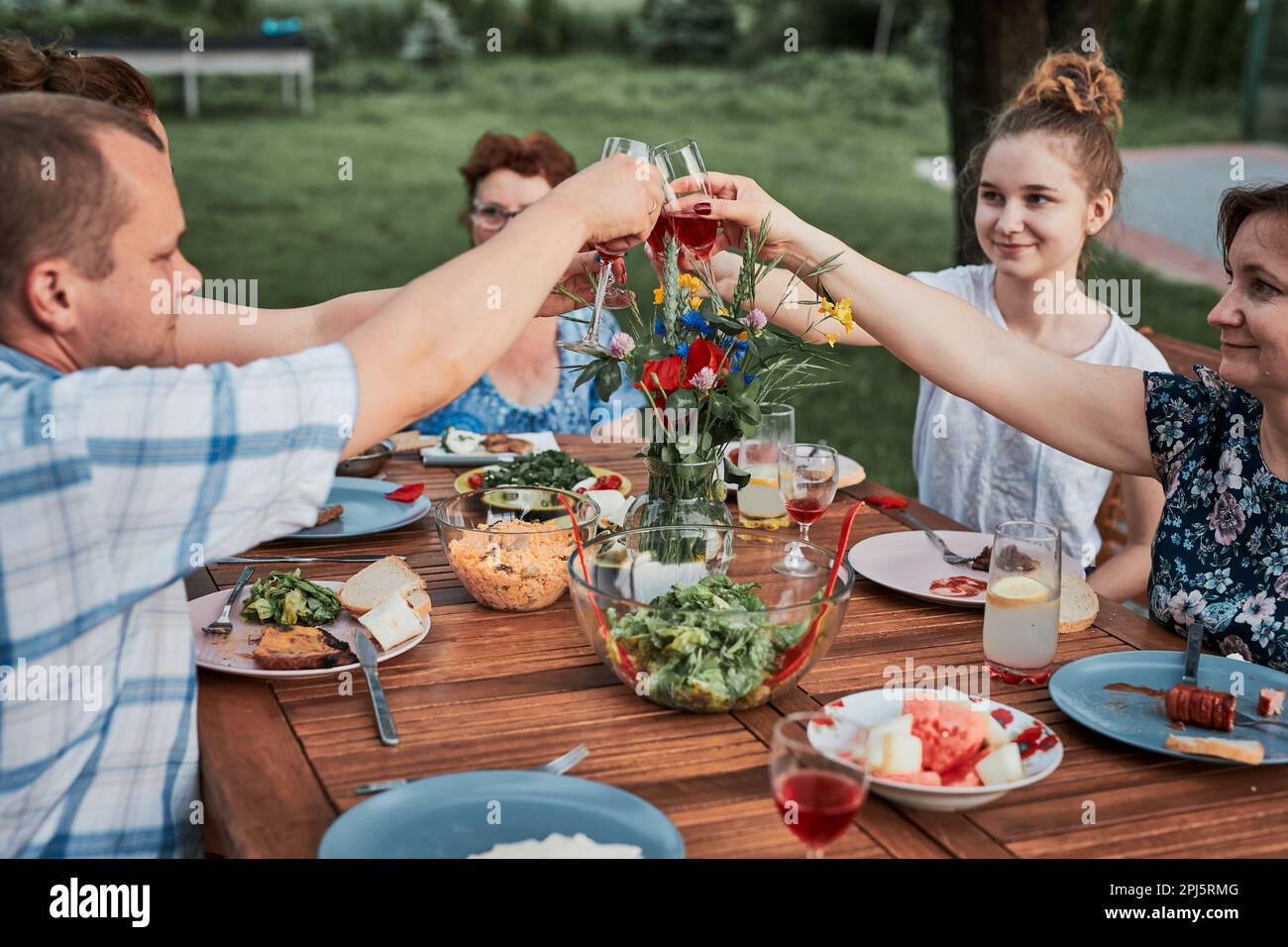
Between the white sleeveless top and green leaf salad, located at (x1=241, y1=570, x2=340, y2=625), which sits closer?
green leaf salad, located at (x1=241, y1=570, x2=340, y2=625)

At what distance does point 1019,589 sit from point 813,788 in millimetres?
677

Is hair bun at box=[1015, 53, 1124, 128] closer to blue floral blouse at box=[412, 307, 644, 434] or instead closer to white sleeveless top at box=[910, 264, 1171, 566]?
white sleeveless top at box=[910, 264, 1171, 566]

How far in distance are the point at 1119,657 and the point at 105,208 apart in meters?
1.41

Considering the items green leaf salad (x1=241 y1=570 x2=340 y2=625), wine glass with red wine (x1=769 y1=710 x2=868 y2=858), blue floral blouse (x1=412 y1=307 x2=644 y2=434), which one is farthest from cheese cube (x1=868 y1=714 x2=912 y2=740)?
blue floral blouse (x1=412 y1=307 x2=644 y2=434)

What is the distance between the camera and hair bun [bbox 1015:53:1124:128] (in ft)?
10.1

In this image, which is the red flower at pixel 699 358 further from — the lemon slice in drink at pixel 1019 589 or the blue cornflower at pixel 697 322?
the lemon slice in drink at pixel 1019 589

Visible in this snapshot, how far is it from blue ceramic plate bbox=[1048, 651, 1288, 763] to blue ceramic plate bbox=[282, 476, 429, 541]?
1.26m

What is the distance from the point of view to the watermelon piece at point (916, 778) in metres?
1.42

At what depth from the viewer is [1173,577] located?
2.14 metres

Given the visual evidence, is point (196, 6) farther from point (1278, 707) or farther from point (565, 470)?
point (1278, 707)

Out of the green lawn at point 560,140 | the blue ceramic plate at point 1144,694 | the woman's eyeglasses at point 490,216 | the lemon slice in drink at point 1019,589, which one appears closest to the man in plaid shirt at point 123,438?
the lemon slice in drink at point 1019,589

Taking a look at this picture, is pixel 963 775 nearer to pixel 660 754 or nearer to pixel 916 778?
pixel 916 778

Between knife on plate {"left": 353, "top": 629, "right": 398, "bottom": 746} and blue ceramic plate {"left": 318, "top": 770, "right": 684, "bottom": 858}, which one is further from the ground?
knife on plate {"left": 353, "top": 629, "right": 398, "bottom": 746}

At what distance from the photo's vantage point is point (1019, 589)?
1.80 meters
